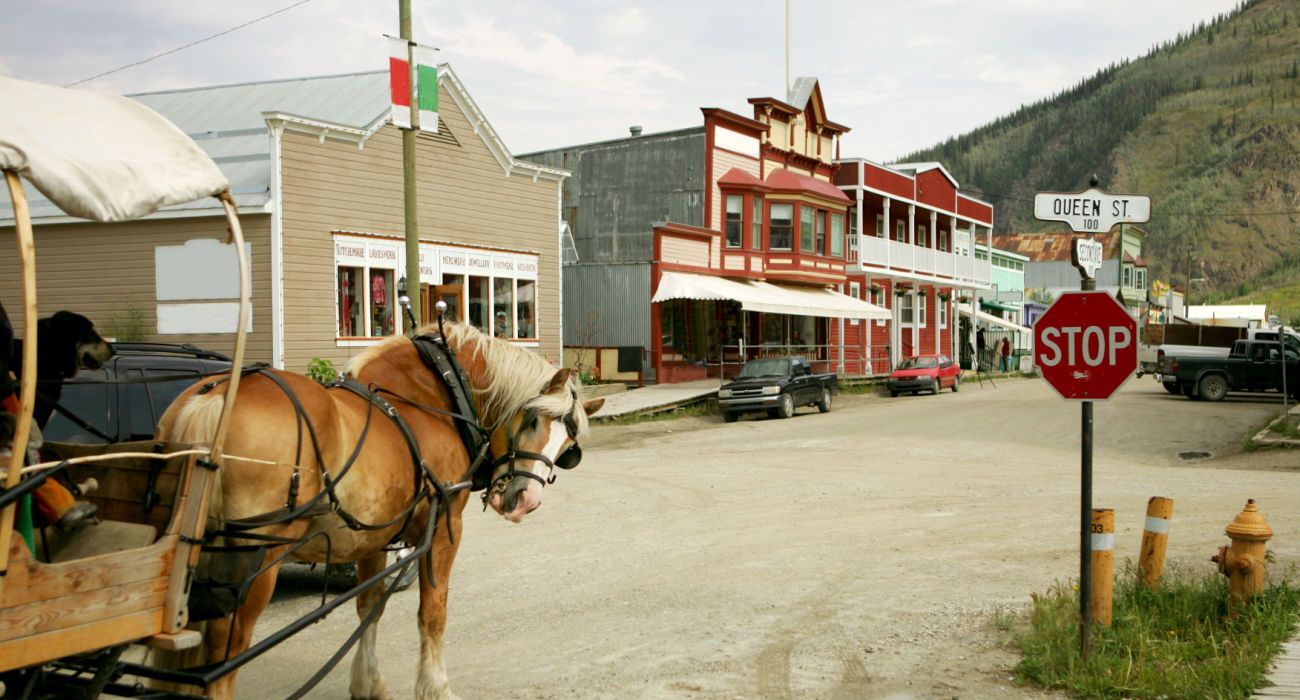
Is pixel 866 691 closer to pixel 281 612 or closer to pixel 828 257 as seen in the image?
pixel 281 612

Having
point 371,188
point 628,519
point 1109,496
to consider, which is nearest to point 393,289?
point 371,188

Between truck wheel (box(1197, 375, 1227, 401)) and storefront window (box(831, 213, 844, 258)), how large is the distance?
502 inches

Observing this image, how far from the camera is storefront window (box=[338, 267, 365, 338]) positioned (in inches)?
873

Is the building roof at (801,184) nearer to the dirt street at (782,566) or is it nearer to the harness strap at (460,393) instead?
the dirt street at (782,566)

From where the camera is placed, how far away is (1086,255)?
23.0ft

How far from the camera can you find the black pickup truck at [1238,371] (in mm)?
30672

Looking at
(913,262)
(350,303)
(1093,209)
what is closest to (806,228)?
(913,262)

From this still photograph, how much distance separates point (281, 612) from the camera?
787 cm

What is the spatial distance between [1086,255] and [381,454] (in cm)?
Answer: 468

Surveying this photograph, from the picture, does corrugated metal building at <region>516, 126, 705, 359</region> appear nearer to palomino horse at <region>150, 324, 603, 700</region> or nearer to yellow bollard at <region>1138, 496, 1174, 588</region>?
yellow bollard at <region>1138, 496, 1174, 588</region>

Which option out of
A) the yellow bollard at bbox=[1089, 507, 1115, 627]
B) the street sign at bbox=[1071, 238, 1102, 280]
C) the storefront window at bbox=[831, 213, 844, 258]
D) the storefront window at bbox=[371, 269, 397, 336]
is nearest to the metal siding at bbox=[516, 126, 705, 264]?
the storefront window at bbox=[831, 213, 844, 258]

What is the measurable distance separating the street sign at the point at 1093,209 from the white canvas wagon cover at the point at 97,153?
17.2 feet

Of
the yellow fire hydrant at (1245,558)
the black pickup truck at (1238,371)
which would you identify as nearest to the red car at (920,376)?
the black pickup truck at (1238,371)

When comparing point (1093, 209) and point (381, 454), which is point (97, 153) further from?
point (1093, 209)
